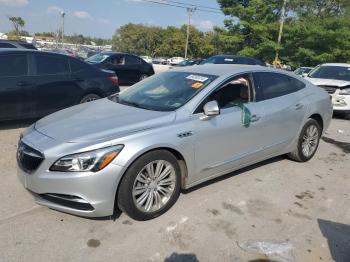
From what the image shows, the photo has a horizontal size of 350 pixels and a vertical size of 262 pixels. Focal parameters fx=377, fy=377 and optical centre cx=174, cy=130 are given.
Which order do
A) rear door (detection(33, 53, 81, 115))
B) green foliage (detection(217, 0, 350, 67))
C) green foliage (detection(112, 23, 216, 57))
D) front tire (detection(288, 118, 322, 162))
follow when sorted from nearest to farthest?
front tire (detection(288, 118, 322, 162)) → rear door (detection(33, 53, 81, 115)) → green foliage (detection(217, 0, 350, 67)) → green foliage (detection(112, 23, 216, 57))

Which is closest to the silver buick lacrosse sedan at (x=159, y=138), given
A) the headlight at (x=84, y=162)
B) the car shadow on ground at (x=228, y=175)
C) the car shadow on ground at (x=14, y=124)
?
the headlight at (x=84, y=162)

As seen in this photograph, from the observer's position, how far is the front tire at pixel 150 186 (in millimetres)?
3498

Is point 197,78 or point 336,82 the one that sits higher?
point 197,78

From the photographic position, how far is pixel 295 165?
5.75m

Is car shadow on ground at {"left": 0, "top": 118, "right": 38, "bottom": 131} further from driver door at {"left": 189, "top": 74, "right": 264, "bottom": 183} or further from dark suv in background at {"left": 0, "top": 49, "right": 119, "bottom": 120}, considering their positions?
driver door at {"left": 189, "top": 74, "right": 264, "bottom": 183}

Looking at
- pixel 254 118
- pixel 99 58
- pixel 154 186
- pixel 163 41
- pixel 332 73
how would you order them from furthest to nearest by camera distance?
pixel 163 41 → pixel 99 58 → pixel 332 73 → pixel 254 118 → pixel 154 186

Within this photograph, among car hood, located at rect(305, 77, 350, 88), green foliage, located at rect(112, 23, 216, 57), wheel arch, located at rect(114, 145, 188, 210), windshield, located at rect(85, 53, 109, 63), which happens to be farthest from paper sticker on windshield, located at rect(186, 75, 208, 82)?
green foliage, located at rect(112, 23, 216, 57)

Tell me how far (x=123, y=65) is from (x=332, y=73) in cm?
797

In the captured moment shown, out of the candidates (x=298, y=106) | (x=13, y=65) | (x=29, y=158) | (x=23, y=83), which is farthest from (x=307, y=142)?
(x=13, y=65)

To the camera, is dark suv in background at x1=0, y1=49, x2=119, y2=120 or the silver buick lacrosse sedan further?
dark suv in background at x1=0, y1=49, x2=119, y2=120

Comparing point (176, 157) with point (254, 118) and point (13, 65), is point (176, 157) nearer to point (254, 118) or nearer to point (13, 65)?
point (254, 118)

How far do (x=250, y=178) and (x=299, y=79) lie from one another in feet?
5.96

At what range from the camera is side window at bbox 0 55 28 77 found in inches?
258

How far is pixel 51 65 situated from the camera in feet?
23.5
